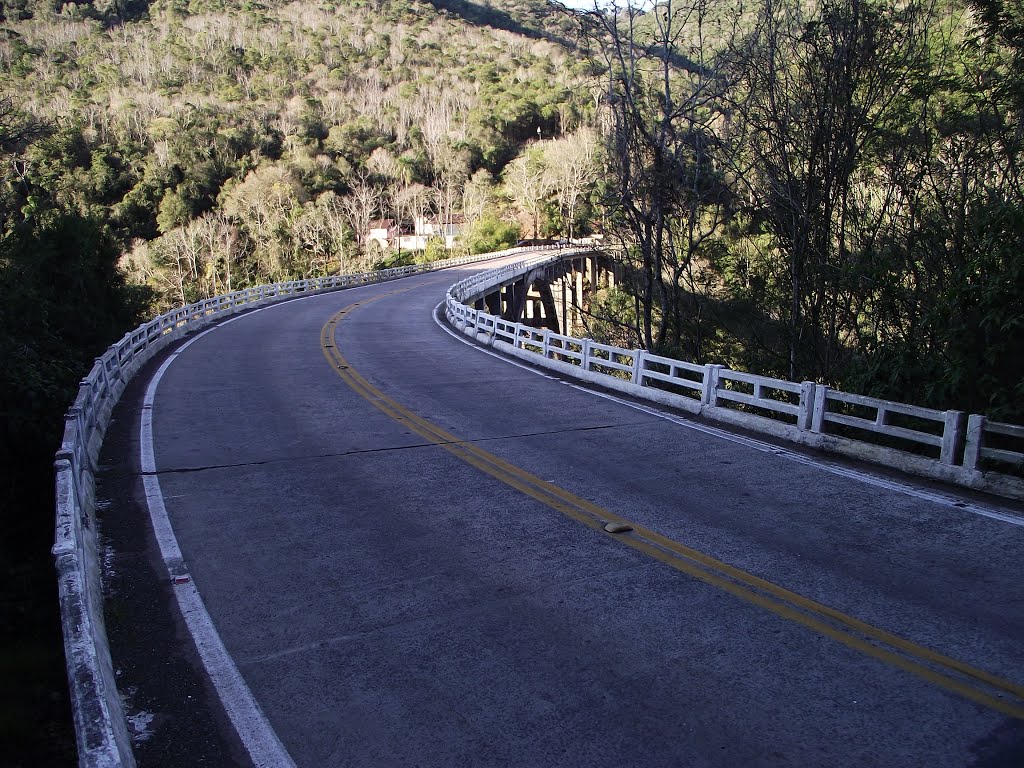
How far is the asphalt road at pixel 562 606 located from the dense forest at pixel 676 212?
4.53 ft

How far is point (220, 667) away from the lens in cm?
513

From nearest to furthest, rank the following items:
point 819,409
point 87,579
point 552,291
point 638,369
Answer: point 87,579 → point 819,409 → point 638,369 → point 552,291

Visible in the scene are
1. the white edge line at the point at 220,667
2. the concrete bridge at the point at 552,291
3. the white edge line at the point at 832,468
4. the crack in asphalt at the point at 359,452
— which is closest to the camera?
the white edge line at the point at 220,667

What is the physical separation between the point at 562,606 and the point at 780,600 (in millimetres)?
1605

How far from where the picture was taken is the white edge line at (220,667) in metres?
4.25

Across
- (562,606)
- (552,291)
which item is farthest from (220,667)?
(552,291)

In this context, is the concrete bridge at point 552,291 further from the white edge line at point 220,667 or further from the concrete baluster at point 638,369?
the white edge line at point 220,667

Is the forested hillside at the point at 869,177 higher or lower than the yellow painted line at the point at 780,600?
higher

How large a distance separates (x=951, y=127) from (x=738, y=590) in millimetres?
13188

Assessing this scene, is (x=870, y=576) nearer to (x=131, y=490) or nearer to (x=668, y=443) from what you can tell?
(x=668, y=443)

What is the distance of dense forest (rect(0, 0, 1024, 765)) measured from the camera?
10.8 meters

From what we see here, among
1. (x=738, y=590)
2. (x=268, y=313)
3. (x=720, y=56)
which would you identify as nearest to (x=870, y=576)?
(x=738, y=590)

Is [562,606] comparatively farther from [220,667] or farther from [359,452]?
[359,452]

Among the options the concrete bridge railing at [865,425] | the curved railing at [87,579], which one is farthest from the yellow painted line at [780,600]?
the curved railing at [87,579]
